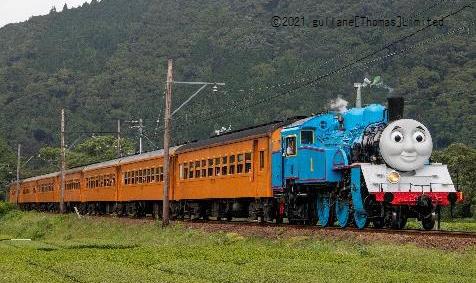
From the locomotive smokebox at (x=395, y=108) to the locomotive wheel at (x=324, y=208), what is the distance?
3.41m

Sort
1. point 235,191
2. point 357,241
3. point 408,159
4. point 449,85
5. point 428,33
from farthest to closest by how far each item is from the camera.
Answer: point 428,33 < point 449,85 < point 235,191 < point 408,159 < point 357,241

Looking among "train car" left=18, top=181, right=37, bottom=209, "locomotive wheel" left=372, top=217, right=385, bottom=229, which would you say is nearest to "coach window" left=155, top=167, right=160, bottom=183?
"locomotive wheel" left=372, top=217, right=385, bottom=229

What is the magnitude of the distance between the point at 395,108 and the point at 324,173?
10.1 ft

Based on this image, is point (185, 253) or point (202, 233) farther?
point (202, 233)

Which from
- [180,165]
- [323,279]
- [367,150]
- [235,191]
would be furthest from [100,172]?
[323,279]

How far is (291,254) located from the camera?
17.6 meters

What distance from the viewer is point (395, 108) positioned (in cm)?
2498

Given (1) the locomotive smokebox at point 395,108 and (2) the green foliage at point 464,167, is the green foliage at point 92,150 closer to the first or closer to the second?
(2) the green foliage at point 464,167

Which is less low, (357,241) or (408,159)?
(408,159)

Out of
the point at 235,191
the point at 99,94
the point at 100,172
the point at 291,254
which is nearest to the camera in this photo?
the point at 291,254

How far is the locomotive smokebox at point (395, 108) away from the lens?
24953 mm

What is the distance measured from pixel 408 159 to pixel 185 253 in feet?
27.7

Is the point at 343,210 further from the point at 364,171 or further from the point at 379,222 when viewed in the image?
the point at 364,171

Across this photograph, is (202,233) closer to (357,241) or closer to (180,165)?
(357,241)
